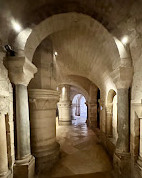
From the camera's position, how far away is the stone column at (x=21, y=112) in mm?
2320

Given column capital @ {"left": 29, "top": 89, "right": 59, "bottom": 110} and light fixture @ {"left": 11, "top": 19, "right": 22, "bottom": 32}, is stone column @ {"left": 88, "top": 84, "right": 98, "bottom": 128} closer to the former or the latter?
column capital @ {"left": 29, "top": 89, "right": 59, "bottom": 110}

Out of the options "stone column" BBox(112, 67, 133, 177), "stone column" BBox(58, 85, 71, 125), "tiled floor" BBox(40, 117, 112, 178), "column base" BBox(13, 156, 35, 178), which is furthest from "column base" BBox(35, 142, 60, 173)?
"stone column" BBox(58, 85, 71, 125)

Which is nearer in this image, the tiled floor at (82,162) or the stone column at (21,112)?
the stone column at (21,112)

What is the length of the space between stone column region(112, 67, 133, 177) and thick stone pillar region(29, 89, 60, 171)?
2257mm

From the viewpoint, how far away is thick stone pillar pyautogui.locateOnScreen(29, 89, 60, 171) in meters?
3.17

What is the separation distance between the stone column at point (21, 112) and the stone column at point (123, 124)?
261cm

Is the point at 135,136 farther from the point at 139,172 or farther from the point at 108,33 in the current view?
the point at 108,33

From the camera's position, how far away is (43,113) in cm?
336

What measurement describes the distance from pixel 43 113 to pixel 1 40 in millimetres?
2468

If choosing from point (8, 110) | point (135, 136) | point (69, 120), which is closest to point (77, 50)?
point (8, 110)

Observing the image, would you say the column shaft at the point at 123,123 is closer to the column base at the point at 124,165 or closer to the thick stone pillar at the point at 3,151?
the column base at the point at 124,165

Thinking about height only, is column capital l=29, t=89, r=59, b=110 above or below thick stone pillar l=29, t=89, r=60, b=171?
above

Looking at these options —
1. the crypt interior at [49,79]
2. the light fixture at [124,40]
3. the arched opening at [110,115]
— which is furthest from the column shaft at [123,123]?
the arched opening at [110,115]

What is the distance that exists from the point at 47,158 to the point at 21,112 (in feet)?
6.78
